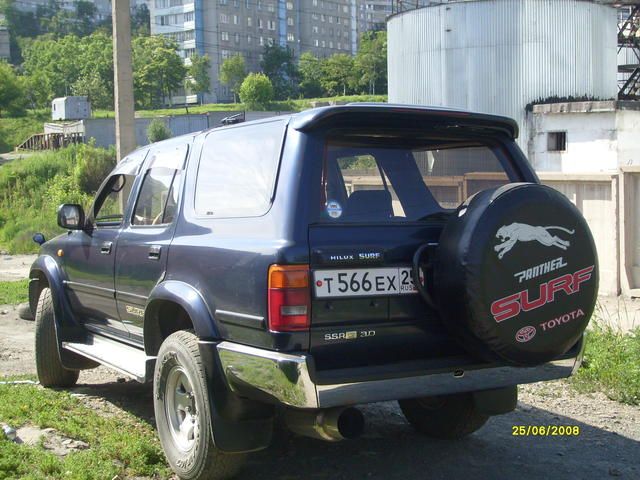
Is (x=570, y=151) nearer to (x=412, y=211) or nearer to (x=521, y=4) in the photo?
(x=521, y=4)

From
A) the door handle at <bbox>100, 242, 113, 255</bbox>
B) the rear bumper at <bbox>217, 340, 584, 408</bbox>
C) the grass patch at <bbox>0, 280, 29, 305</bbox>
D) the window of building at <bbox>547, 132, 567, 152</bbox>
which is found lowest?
the grass patch at <bbox>0, 280, 29, 305</bbox>

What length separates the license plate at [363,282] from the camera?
13.1ft

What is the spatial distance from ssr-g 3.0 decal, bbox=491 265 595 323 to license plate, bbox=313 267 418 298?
454mm

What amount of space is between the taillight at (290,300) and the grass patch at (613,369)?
356cm

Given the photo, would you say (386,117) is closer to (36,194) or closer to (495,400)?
(495,400)

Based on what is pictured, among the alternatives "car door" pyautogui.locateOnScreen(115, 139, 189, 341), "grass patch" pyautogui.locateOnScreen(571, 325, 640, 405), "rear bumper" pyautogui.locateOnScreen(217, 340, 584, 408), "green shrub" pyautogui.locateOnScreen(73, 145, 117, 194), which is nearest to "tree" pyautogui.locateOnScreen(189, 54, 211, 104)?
"green shrub" pyautogui.locateOnScreen(73, 145, 117, 194)

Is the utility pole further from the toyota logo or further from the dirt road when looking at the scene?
the toyota logo

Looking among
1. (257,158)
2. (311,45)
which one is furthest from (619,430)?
(311,45)

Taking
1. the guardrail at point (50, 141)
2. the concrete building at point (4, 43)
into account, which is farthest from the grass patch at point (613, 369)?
the concrete building at point (4, 43)

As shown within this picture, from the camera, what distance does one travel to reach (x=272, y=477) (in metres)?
4.89

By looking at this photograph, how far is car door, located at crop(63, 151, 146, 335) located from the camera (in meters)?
5.86

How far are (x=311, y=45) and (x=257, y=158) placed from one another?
151m

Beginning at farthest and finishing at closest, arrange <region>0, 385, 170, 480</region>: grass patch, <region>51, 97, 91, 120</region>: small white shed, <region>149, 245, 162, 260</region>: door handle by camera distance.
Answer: <region>51, 97, 91, 120</region>: small white shed < <region>149, 245, 162, 260</region>: door handle < <region>0, 385, 170, 480</region>: grass patch

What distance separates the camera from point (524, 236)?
410 cm
